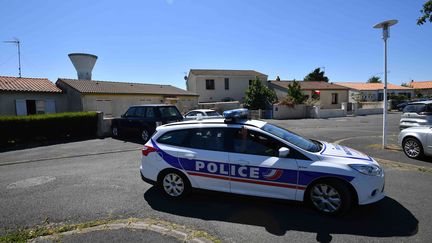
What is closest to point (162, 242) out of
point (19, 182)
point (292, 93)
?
point (19, 182)

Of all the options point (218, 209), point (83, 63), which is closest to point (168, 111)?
point (218, 209)

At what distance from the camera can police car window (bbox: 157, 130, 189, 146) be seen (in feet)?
15.8

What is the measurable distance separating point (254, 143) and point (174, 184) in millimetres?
1713

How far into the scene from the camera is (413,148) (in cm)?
773

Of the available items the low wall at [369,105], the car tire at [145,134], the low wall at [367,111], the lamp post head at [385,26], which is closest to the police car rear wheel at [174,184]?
the car tire at [145,134]

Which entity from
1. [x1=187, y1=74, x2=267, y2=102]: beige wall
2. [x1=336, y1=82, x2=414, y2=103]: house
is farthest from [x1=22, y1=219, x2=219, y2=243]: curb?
[x1=336, y1=82, x2=414, y2=103]: house

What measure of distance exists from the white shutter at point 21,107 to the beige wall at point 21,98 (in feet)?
0.62

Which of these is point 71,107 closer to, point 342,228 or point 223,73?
point 223,73

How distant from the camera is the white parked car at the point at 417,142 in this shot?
24.1 ft

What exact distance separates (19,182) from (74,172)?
1.18 m

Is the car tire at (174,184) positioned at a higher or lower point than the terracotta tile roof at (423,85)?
lower

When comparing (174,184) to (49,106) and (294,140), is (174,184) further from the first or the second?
(49,106)

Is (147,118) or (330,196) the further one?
(147,118)

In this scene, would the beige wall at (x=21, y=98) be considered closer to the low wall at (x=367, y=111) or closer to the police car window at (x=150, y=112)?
the police car window at (x=150, y=112)
